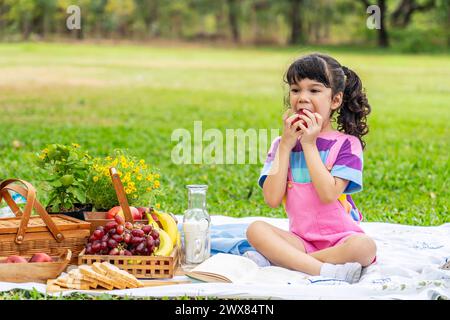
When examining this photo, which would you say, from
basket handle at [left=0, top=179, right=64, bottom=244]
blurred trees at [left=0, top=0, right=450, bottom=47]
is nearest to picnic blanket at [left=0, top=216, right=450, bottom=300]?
basket handle at [left=0, top=179, right=64, bottom=244]

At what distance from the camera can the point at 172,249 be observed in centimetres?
420

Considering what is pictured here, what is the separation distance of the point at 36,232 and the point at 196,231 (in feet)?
2.60

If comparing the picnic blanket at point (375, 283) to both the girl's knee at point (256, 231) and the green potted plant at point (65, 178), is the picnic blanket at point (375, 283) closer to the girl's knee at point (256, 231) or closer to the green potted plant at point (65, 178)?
the girl's knee at point (256, 231)

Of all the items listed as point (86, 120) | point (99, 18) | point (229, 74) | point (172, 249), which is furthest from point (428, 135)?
point (99, 18)

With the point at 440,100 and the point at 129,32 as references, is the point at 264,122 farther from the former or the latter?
the point at 129,32

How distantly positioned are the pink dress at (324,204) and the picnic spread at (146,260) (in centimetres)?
25

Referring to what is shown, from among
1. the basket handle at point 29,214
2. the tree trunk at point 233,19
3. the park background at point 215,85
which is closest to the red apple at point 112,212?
the basket handle at point 29,214

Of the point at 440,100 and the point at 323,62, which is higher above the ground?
the point at 323,62

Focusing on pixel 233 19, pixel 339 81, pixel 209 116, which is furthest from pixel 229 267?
pixel 233 19

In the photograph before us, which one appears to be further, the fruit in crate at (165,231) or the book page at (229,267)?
the fruit in crate at (165,231)

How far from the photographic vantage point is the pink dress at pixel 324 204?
4188mm

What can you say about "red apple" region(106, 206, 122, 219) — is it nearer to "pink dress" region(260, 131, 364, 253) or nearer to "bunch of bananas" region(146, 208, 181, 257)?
"bunch of bananas" region(146, 208, 181, 257)

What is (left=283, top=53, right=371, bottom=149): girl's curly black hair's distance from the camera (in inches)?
164

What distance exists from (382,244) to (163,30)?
40209mm
